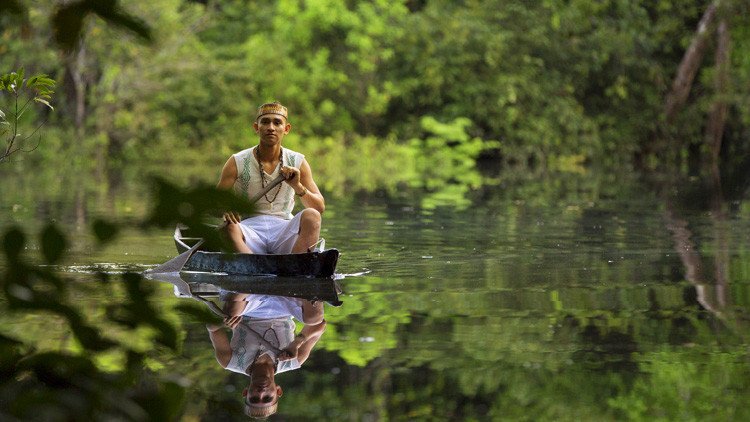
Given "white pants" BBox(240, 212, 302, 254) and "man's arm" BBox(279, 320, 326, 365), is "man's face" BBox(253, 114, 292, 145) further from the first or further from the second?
"man's arm" BBox(279, 320, 326, 365)

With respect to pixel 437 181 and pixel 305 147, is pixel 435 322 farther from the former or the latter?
pixel 305 147

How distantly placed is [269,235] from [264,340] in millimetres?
3450

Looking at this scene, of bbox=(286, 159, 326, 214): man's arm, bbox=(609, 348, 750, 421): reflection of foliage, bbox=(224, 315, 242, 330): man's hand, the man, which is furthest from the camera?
the man

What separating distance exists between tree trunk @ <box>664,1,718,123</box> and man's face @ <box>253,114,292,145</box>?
84.2ft

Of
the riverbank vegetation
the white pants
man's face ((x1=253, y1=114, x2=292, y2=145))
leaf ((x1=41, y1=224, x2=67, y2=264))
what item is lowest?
the riverbank vegetation

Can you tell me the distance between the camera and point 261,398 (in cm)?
532

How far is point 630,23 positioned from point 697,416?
32.5 m

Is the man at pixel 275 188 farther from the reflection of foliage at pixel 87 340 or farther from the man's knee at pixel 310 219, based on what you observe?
the reflection of foliage at pixel 87 340

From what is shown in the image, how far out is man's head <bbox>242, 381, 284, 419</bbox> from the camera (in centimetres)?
504

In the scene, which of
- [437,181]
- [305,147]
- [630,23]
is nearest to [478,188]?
[437,181]

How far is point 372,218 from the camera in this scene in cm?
1625

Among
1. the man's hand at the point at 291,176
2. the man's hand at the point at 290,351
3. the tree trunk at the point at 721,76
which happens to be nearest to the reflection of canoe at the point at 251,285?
the man's hand at the point at 291,176

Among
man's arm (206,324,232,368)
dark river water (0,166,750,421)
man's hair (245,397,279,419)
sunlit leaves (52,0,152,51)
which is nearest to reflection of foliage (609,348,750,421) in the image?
dark river water (0,166,750,421)

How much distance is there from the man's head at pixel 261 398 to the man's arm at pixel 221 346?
1.58 feet
